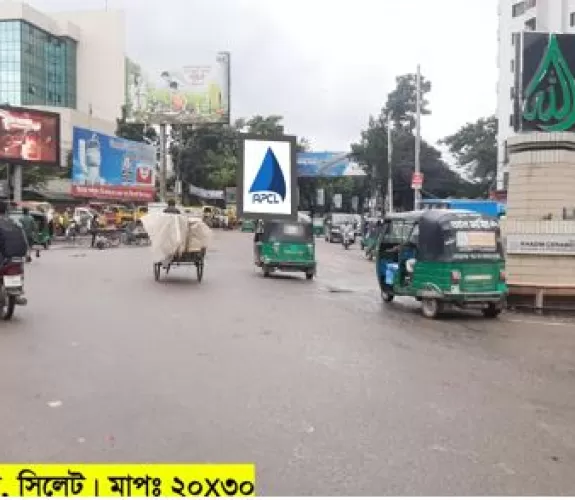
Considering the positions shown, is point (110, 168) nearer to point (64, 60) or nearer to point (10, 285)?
point (10, 285)

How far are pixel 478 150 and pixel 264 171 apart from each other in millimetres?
55009

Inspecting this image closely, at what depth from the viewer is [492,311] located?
1361 cm

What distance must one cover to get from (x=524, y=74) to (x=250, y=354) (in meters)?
12.6

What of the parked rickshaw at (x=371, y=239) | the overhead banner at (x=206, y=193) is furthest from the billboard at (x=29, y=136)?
the overhead banner at (x=206, y=193)

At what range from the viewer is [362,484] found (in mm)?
4539

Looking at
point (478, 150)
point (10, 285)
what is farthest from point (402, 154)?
point (10, 285)

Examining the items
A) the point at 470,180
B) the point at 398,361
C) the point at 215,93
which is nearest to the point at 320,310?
the point at 398,361

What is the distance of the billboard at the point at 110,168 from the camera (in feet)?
152

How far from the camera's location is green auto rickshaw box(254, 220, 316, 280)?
68.0 feet

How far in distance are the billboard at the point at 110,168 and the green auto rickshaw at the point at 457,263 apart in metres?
36.0

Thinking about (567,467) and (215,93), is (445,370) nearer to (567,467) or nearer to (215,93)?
(567,467)

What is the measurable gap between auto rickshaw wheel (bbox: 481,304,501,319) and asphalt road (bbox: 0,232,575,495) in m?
0.28

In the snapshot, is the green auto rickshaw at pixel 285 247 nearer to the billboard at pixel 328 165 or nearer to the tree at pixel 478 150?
the billboard at pixel 328 165

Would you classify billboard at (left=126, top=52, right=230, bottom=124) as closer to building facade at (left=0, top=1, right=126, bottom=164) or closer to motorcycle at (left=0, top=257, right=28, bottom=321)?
building facade at (left=0, top=1, right=126, bottom=164)
